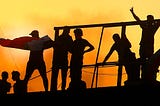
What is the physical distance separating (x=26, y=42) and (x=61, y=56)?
1.73m

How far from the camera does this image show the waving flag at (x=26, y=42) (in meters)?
12.2

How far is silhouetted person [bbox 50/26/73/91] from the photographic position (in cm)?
1167

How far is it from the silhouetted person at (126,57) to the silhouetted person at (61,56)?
1.01 meters

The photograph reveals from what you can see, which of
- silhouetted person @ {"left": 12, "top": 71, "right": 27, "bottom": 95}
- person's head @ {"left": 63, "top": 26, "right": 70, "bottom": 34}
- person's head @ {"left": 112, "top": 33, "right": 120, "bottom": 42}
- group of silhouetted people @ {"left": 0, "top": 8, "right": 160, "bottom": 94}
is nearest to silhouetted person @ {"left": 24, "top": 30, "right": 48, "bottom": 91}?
group of silhouetted people @ {"left": 0, "top": 8, "right": 160, "bottom": 94}

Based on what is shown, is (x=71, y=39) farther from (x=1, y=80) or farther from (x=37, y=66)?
(x=1, y=80)

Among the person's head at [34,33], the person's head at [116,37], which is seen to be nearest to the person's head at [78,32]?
the person's head at [116,37]

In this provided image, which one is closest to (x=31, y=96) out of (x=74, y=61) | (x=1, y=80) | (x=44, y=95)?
(x=44, y=95)

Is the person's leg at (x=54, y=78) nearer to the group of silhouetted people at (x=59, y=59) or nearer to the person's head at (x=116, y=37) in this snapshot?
the group of silhouetted people at (x=59, y=59)

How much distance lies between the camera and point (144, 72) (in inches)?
419

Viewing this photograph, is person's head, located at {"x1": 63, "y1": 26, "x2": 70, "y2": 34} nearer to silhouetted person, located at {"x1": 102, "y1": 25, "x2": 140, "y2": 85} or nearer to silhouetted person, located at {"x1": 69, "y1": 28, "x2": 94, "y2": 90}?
silhouetted person, located at {"x1": 69, "y1": 28, "x2": 94, "y2": 90}

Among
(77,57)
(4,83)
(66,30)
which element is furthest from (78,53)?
(4,83)

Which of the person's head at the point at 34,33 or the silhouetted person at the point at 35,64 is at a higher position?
the person's head at the point at 34,33

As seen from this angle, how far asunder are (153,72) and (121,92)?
91cm

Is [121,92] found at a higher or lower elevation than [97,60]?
lower
